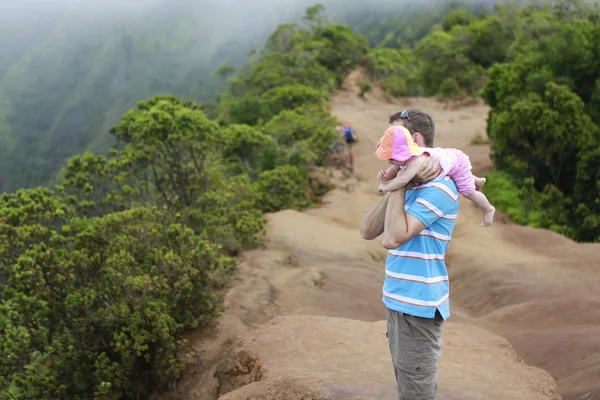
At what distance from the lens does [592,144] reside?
58.1 ft

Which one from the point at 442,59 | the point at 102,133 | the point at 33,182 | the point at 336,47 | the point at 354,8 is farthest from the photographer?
the point at 354,8

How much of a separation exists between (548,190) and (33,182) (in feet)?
163


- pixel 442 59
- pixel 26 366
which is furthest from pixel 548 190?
pixel 442 59

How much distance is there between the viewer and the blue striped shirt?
3.04 m

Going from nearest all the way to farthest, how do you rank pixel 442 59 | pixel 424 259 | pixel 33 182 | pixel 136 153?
pixel 424 259, pixel 136 153, pixel 442 59, pixel 33 182

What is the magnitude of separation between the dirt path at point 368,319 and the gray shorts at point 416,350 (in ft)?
3.05

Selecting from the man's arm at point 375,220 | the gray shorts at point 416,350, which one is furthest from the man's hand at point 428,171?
the gray shorts at point 416,350

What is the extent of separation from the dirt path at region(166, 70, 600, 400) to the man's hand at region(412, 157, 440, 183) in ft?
6.31

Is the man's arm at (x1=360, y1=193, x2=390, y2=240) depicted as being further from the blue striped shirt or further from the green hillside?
the green hillside

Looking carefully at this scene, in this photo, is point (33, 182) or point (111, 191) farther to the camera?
point (33, 182)

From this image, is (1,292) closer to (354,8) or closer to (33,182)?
(33,182)

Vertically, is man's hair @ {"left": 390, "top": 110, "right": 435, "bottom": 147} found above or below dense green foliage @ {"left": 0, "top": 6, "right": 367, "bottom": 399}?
above

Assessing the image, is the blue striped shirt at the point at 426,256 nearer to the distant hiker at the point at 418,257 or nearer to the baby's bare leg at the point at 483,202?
the distant hiker at the point at 418,257

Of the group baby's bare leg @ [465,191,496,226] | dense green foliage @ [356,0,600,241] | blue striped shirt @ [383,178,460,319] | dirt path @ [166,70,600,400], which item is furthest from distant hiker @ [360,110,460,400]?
dense green foliage @ [356,0,600,241]
